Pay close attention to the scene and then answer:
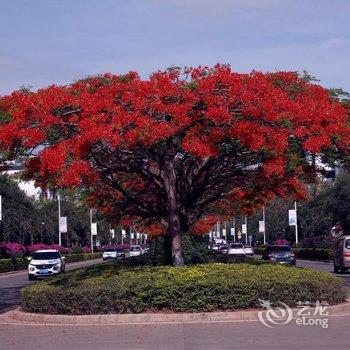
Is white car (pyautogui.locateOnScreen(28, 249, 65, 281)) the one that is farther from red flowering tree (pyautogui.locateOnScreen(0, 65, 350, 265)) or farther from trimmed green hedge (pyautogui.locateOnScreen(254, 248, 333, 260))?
red flowering tree (pyautogui.locateOnScreen(0, 65, 350, 265))

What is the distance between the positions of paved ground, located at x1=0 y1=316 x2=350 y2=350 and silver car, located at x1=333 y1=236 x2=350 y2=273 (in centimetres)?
2029

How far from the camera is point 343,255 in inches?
1464

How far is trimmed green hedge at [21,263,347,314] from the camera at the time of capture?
1800 centimetres

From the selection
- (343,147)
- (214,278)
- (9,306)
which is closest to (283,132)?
(343,147)

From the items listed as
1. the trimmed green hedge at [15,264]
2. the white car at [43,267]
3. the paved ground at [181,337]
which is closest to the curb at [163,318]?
the paved ground at [181,337]

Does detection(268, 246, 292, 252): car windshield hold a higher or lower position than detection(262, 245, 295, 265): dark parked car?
higher

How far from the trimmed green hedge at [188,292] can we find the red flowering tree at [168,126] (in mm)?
2691

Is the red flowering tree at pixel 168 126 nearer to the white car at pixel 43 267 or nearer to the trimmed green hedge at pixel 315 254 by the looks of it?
the white car at pixel 43 267

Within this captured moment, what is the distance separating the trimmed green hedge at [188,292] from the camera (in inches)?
709

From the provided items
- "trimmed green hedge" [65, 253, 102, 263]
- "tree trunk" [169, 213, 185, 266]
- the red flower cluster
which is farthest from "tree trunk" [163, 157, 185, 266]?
"trimmed green hedge" [65, 253, 102, 263]

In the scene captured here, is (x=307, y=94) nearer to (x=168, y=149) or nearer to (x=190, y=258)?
(x=168, y=149)

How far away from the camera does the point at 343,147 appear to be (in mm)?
21484

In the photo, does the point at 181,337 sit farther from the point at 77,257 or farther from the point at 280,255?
the point at 77,257

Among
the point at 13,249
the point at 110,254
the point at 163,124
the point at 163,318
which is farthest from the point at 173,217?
the point at 110,254
